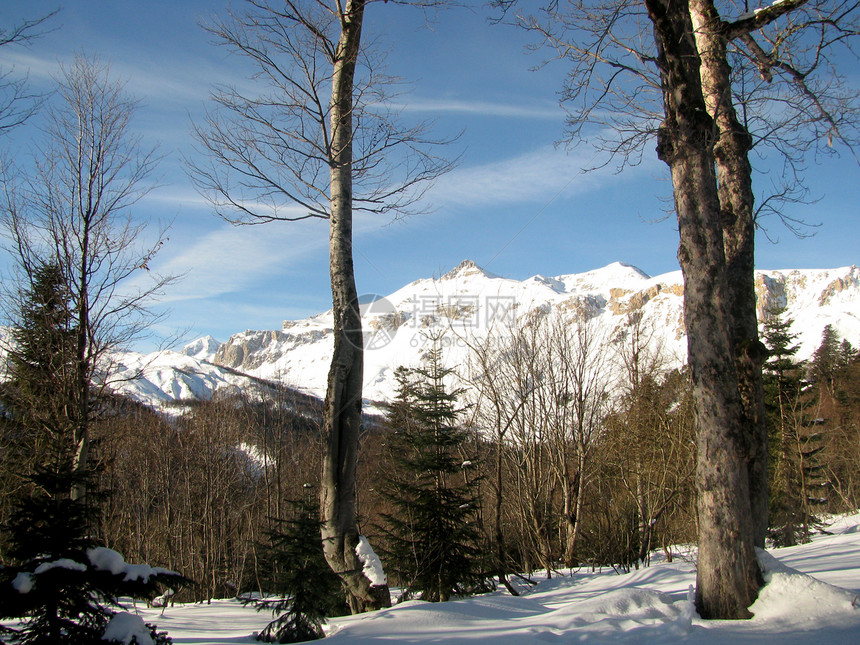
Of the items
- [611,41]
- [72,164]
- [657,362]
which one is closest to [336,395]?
[611,41]

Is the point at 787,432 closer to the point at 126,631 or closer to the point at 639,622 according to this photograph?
the point at 639,622

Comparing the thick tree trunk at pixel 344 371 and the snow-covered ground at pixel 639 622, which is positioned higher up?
the thick tree trunk at pixel 344 371

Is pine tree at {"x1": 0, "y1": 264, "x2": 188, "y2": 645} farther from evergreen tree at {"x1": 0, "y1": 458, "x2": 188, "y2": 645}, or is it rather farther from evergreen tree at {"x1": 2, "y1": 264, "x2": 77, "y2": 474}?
evergreen tree at {"x1": 2, "y1": 264, "x2": 77, "y2": 474}

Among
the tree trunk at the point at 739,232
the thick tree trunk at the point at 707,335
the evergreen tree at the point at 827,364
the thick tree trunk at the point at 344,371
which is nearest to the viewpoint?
the thick tree trunk at the point at 707,335

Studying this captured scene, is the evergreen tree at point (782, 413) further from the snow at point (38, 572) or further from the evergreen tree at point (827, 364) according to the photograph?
the snow at point (38, 572)

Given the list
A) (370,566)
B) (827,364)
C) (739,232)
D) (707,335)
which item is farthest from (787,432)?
(827,364)

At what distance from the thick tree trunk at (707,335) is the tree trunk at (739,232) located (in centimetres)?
23

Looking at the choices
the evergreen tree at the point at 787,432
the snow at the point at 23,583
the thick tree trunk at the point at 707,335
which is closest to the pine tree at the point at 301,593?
the snow at the point at 23,583

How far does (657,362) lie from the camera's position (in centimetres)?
1697

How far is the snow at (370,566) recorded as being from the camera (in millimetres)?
4988

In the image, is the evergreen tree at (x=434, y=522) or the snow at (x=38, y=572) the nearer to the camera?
the snow at (x=38, y=572)

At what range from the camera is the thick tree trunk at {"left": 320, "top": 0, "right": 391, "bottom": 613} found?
→ 16.8 ft

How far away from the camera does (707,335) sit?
4.04 m

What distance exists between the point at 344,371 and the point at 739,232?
4.22m
